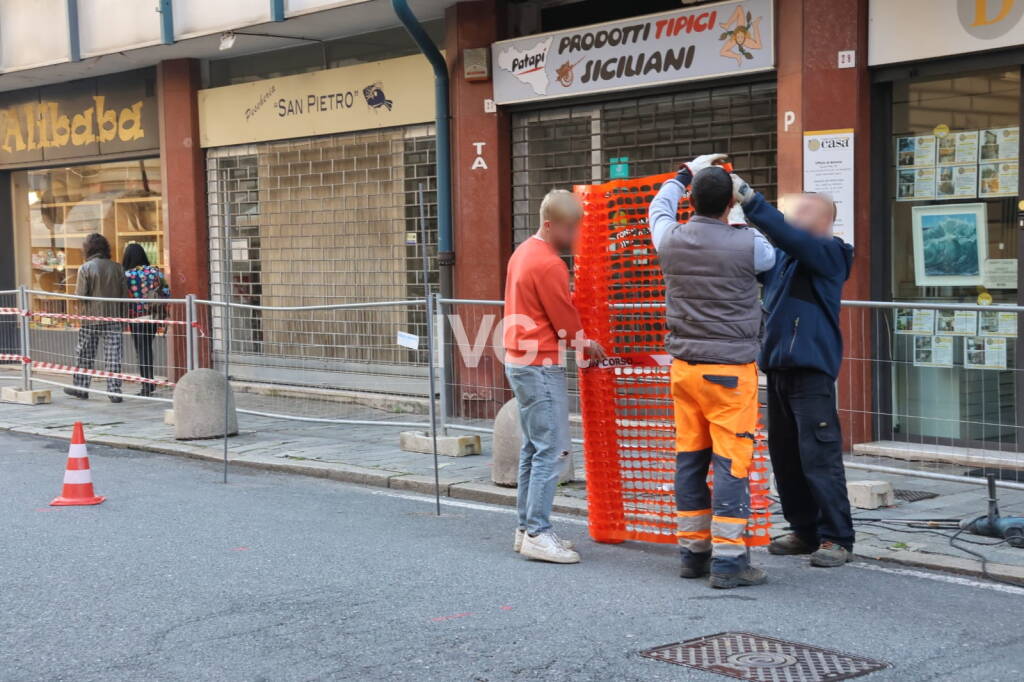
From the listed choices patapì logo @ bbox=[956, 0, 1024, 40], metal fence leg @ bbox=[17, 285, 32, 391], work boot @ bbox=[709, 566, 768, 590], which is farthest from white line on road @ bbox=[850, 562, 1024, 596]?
metal fence leg @ bbox=[17, 285, 32, 391]

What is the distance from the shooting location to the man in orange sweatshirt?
655cm

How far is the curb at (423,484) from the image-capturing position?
6363 mm

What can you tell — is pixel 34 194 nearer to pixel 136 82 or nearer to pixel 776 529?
pixel 136 82

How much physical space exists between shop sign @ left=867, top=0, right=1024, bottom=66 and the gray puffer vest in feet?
13.3

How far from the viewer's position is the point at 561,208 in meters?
6.56

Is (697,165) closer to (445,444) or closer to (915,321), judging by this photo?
(915,321)

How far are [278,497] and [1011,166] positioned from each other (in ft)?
19.0

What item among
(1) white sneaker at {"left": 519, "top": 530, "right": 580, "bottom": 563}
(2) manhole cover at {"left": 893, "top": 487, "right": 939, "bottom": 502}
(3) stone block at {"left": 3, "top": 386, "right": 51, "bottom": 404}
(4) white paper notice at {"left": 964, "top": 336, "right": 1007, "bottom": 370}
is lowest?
(2) manhole cover at {"left": 893, "top": 487, "right": 939, "bottom": 502}

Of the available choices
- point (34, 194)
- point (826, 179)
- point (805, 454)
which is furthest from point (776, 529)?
point (34, 194)

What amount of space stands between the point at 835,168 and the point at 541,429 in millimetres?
4472

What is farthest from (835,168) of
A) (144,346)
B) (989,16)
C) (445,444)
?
(144,346)

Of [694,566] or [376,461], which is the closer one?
[694,566]

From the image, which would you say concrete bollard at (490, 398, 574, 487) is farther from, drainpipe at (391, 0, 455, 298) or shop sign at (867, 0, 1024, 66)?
drainpipe at (391, 0, 455, 298)

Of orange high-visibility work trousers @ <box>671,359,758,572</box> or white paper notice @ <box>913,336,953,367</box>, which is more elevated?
white paper notice @ <box>913,336,953,367</box>
